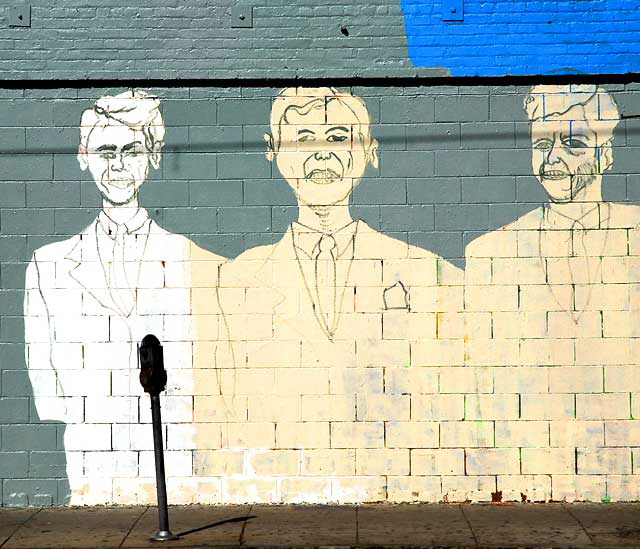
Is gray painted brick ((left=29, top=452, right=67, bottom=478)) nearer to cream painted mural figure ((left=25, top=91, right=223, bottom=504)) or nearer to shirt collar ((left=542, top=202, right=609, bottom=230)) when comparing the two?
cream painted mural figure ((left=25, top=91, right=223, bottom=504))

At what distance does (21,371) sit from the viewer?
25.4ft

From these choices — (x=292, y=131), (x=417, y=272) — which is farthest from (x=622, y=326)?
(x=292, y=131)

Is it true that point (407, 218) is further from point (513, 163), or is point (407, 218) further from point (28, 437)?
point (28, 437)

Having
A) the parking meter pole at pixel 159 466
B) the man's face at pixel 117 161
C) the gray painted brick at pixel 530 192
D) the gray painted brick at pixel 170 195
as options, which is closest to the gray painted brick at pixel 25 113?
the man's face at pixel 117 161

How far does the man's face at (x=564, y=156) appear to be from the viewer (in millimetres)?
7730

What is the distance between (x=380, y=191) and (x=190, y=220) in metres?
1.54

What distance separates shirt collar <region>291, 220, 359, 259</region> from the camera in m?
7.73

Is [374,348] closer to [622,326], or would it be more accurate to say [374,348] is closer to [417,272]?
[417,272]

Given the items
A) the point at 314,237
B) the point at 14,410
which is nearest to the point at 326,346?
the point at 314,237

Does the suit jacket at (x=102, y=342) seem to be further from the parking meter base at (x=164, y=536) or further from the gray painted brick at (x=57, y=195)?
the parking meter base at (x=164, y=536)

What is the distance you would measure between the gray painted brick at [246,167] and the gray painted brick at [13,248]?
1.68 metres

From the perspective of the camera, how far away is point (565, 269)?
7.72 metres

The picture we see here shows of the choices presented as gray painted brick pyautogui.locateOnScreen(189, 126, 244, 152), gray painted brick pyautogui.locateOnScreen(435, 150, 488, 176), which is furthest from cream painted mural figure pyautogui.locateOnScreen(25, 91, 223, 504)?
gray painted brick pyautogui.locateOnScreen(435, 150, 488, 176)

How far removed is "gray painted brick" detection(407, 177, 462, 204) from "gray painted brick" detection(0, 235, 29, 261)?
10.2 feet
